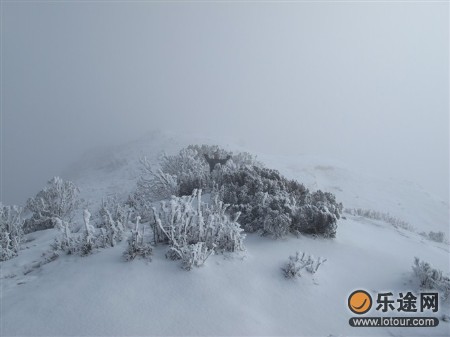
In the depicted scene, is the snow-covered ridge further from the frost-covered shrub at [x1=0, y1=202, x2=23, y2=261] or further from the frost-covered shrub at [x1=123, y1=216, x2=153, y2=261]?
the frost-covered shrub at [x1=123, y1=216, x2=153, y2=261]

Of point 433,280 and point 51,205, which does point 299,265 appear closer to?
point 433,280

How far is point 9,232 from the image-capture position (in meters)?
5.50

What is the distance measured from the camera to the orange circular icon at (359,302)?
3831 millimetres

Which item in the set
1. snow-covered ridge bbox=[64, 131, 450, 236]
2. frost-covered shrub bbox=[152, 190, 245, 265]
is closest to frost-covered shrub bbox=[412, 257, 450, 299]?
frost-covered shrub bbox=[152, 190, 245, 265]

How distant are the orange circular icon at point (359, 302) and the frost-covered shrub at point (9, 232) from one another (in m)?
5.31

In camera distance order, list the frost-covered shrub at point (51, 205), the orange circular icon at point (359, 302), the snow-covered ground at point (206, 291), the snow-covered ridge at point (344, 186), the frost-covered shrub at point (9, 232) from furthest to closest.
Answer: the snow-covered ridge at point (344, 186)
the frost-covered shrub at point (51, 205)
the frost-covered shrub at point (9, 232)
the orange circular icon at point (359, 302)
the snow-covered ground at point (206, 291)

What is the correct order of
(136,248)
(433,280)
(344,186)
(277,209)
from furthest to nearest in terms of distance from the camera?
(344,186)
(277,209)
(136,248)
(433,280)

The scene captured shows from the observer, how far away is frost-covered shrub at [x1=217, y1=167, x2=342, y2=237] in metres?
5.06

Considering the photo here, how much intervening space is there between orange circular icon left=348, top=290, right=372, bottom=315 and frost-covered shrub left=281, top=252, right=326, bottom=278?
567mm

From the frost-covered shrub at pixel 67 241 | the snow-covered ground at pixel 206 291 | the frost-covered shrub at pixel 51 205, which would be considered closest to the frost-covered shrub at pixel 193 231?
the snow-covered ground at pixel 206 291

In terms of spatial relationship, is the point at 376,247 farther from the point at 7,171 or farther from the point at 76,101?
the point at 76,101

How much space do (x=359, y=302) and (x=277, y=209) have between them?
6.09 feet

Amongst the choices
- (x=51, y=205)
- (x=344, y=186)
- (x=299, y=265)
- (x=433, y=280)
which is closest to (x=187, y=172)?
(x=51, y=205)

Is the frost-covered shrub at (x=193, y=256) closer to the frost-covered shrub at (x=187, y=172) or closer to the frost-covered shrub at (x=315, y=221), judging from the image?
the frost-covered shrub at (x=315, y=221)
